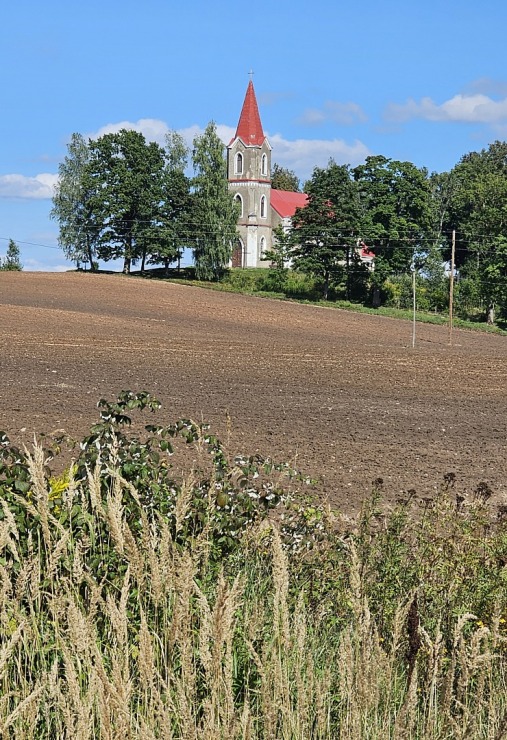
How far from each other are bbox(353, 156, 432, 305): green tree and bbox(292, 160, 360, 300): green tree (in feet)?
4.10

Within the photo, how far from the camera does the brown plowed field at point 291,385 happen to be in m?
13.2

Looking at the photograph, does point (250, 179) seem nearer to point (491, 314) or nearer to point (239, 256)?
point (239, 256)

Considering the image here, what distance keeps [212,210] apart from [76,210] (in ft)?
49.0

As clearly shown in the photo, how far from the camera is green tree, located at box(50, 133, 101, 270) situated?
264 ft

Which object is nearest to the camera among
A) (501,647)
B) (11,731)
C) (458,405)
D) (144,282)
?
(11,731)

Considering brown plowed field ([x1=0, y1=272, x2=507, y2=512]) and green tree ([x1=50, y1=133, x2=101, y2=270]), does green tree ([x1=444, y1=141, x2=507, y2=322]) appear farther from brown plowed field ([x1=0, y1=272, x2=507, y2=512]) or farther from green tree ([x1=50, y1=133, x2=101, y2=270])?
green tree ([x1=50, y1=133, x2=101, y2=270])

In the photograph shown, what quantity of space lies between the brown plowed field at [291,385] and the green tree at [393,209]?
18.7 m

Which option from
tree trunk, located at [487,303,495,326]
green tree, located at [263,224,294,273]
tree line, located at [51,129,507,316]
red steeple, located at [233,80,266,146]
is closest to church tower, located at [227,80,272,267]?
red steeple, located at [233,80,266,146]

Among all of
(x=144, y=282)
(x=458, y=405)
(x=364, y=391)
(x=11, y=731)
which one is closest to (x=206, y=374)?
(x=364, y=391)

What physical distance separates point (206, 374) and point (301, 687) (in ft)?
71.7

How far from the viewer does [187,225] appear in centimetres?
7850

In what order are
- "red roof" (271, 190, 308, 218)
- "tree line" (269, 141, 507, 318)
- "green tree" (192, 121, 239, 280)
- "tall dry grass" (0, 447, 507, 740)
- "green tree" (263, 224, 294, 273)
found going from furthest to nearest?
"red roof" (271, 190, 308, 218)
"green tree" (192, 121, 239, 280)
"green tree" (263, 224, 294, 273)
"tree line" (269, 141, 507, 318)
"tall dry grass" (0, 447, 507, 740)

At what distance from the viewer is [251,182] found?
3888 inches

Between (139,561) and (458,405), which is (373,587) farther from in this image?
(458,405)
